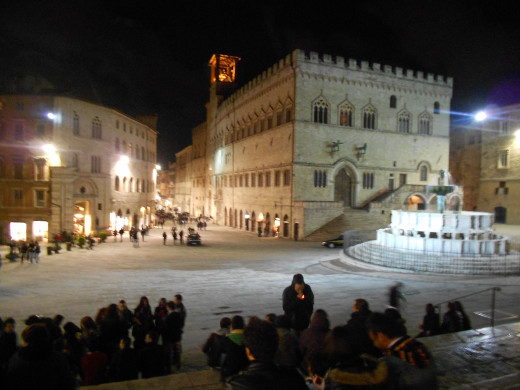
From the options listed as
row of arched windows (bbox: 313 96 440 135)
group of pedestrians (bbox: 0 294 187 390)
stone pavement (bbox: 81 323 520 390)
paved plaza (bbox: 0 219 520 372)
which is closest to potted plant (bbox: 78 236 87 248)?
paved plaza (bbox: 0 219 520 372)

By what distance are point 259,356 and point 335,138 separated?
35.1 m

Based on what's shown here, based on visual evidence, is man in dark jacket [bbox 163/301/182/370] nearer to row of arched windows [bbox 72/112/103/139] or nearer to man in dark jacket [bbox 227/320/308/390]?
man in dark jacket [bbox 227/320/308/390]

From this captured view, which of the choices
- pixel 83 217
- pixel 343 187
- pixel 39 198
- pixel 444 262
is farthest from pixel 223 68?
pixel 444 262

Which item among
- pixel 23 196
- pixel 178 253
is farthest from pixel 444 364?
pixel 23 196

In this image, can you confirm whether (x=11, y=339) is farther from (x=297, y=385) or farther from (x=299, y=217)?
(x=299, y=217)

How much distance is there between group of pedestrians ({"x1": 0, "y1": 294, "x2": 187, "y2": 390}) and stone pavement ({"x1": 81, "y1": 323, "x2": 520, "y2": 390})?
495mm

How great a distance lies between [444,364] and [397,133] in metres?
36.4

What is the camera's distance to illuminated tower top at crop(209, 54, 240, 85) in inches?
2360

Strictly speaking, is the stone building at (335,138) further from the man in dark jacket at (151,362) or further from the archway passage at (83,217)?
the man in dark jacket at (151,362)

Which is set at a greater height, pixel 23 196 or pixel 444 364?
pixel 23 196

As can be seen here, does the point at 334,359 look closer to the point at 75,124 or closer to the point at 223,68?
the point at 75,124

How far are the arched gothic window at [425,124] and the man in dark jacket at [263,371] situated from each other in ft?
137

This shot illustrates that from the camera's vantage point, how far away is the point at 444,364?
5.97m

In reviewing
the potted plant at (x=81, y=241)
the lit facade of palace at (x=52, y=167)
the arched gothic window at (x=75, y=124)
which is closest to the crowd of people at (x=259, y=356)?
the potted plant at (x=81, y=241)
